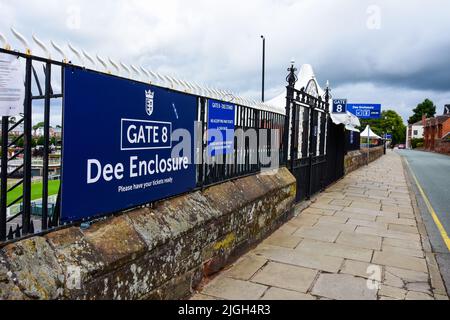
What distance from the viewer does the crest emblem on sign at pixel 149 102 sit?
3.18 m

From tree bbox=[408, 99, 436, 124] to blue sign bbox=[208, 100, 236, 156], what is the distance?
124 meters

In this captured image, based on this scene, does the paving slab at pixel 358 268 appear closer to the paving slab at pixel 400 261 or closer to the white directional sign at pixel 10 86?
the paving slab at pixel 400 261

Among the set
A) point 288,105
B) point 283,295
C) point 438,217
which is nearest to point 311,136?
point 288,105

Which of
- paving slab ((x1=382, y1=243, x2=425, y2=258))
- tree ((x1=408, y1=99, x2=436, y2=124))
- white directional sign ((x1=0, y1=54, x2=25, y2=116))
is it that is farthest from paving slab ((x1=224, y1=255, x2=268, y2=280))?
tree ((x1=408, y1=99, x2=436, y2=124))

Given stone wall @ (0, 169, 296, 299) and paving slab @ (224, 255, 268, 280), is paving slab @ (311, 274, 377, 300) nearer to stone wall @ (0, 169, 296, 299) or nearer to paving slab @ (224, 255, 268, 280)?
paving slab @ (224, 255, 268, 280)

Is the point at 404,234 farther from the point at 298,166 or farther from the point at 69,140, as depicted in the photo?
the point at 69,140

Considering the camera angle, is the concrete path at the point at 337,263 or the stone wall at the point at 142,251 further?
the concrete path at the point at 337,263

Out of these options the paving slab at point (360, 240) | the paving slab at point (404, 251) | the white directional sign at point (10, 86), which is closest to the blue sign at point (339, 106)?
the paving slab at point (360, 240)

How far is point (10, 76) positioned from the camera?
2.10 meters

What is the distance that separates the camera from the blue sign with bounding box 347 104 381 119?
66.9ft

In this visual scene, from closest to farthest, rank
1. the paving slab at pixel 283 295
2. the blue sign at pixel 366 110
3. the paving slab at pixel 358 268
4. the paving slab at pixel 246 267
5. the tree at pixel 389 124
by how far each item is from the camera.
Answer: the paving slab at pixel 283 295 → the paving slab at pixel 246 267 → the paving slab at pixel 358 268 → the blue sign at pixel 366 110 → the tree at pixel 389 124

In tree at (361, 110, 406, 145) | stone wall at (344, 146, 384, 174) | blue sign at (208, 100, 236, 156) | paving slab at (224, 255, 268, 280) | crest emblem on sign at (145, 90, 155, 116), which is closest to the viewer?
crest emblem on sign at (145, 90, 155, 116)

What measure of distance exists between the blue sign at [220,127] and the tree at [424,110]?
12440 cm
